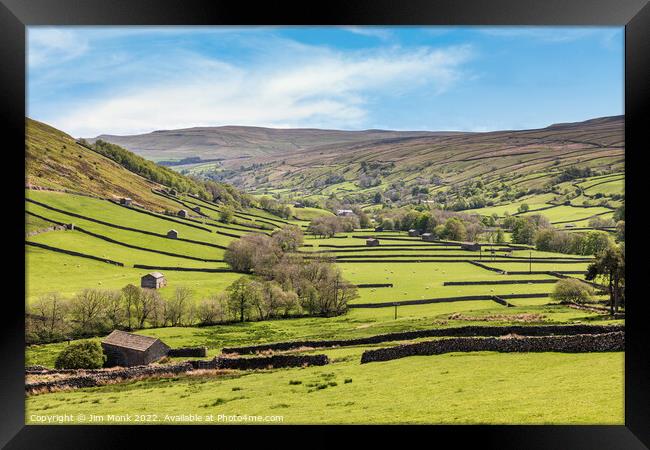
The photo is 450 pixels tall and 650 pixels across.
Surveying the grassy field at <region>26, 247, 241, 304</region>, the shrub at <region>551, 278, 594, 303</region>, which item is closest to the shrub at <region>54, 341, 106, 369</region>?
the grassy field at <region>26, 247, 241, 304</region>

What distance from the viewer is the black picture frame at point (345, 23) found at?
574cm

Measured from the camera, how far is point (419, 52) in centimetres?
1025

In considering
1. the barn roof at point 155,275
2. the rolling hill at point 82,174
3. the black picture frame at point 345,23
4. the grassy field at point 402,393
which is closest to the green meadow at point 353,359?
the grassy field at point 402,393

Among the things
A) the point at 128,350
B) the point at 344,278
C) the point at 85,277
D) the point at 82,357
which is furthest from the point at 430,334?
the point at 85,277

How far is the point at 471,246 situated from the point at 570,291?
8515 mm

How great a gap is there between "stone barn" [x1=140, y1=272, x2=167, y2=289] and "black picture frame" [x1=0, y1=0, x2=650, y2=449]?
1054cm

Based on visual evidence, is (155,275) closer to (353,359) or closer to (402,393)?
(353,359)

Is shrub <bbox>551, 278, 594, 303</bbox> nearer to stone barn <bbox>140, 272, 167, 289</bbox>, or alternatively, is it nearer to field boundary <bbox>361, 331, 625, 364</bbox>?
field boundary <bbox>361, 331, 625, 364</bbox>

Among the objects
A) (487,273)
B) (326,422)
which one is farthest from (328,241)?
(326,422)

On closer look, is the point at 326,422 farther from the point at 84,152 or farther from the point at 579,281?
the point at 84,152

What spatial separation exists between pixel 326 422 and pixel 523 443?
2.68m

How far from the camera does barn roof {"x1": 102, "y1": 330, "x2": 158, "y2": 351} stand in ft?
33.7

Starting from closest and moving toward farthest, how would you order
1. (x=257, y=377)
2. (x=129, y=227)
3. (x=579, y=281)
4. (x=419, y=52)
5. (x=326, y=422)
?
(x=326, y=422) < (x=257, y=377) < (x=419, y=52) < (x=579, y=281) < (x=129, y=227)
